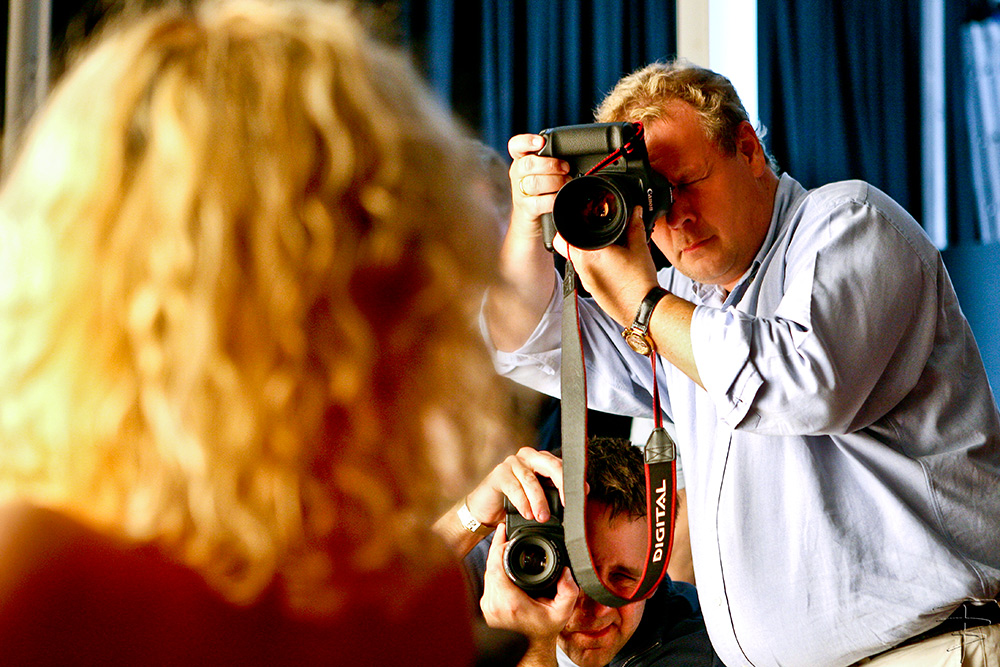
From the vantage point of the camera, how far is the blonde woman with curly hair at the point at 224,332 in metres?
0.44

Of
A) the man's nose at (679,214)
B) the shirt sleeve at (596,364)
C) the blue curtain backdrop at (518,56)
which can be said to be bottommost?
the shirt sleeve at (596,364)

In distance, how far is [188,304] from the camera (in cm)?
45

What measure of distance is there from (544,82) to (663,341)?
47.5 inches

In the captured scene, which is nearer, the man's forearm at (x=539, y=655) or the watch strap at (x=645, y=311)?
the watch strap at (x=645, y=311)

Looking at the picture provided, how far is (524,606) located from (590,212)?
0.53m

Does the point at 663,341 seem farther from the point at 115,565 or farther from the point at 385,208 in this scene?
the point at 115,565

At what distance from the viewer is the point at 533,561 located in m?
1.24

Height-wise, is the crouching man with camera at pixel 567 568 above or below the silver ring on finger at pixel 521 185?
below

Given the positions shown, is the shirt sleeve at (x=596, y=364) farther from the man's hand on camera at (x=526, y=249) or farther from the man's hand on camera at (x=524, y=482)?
the man's hand on camera at (x=524, y=482)

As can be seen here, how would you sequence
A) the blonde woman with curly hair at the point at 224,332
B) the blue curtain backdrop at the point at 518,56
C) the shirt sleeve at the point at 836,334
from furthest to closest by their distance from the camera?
the blue curtain backdrop at the point at 518,56 < the shirt sleeve at the point at 836,334 < the blonde woman with curly hair at the point at 224,332

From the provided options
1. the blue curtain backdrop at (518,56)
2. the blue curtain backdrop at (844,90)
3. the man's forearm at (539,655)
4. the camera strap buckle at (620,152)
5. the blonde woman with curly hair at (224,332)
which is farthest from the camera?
the blue curtain backdrop at (844,90)

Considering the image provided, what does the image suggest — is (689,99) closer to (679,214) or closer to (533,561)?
(679,214)

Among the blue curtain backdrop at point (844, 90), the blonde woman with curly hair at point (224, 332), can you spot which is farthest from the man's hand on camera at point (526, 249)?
the blue curtain backdrop at point (844, 90)

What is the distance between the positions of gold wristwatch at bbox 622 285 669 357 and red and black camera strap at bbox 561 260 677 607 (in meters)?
0.02
